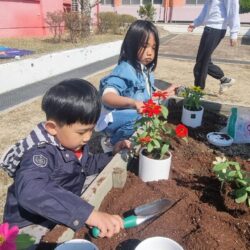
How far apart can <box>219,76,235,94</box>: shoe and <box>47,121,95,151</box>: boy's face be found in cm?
458

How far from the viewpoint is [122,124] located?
2.72 metres

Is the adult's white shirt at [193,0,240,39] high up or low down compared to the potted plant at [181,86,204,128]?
up

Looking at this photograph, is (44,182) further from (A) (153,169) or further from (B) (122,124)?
(B) (122,124)

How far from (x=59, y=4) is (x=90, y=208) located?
13.9 meters

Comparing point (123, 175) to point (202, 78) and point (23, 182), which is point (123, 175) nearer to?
point (23, 182)

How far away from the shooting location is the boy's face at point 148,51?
2461 mm

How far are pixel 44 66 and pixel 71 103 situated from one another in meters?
5.43

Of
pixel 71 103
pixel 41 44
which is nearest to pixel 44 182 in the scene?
pixel 71 103

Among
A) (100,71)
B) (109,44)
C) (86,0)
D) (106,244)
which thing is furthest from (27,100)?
(86,0)

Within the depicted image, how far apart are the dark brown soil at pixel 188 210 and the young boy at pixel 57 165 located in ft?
0.96

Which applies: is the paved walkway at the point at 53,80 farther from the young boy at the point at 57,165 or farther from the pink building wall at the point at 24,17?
the pink building wall at the point at 24,17

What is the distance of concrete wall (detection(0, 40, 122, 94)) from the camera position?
5619 mm

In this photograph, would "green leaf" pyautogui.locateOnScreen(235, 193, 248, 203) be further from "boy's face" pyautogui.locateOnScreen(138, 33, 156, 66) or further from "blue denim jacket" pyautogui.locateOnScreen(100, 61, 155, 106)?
"boy's face" pyautogui.locateOnScreen(138, 33, 156, 66)

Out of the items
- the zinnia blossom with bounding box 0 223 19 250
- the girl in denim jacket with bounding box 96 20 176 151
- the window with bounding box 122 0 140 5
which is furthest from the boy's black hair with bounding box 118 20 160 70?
the window with bounding box 122 0 140 5
